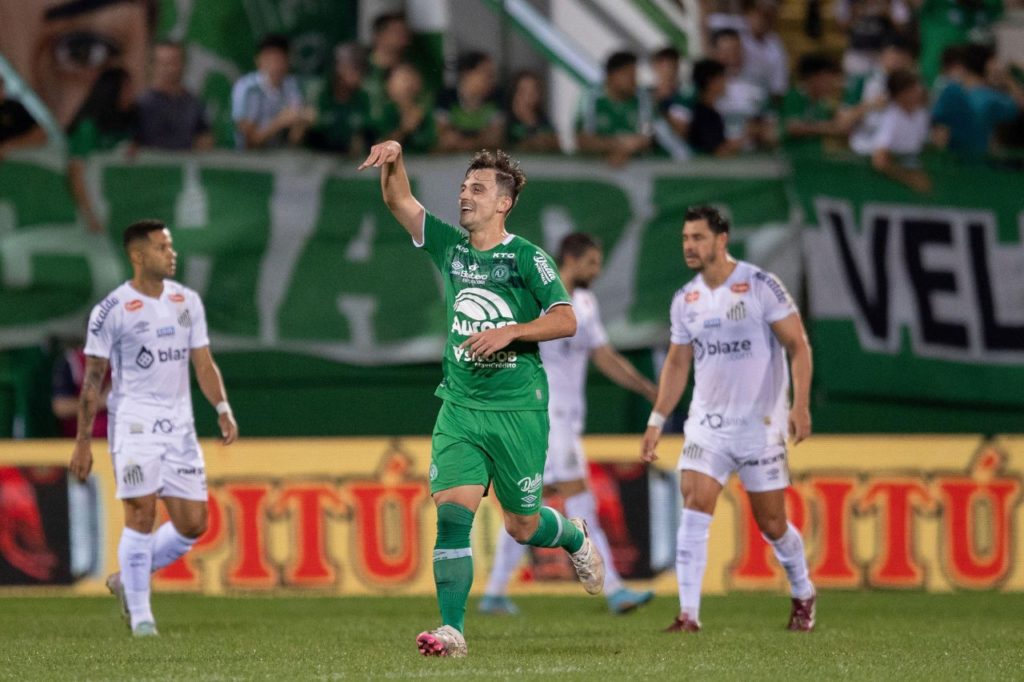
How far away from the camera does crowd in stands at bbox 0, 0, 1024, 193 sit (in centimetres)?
1425

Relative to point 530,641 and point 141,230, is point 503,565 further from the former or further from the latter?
point 141,230

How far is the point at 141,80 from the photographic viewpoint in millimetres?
15734

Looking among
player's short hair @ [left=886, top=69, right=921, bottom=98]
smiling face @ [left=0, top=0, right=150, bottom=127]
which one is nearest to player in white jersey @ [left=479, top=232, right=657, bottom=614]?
player's short hair @ [left=886, top=69, right=921, bottom=98]

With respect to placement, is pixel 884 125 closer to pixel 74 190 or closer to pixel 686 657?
pixel 74 190

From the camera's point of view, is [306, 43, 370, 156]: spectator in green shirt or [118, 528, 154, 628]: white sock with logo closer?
[118, 528, 154, 628]: white sock with logo

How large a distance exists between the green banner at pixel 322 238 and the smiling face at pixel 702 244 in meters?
4.11

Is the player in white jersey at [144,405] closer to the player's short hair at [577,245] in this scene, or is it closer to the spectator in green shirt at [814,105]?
the player's short hair at [577,245]

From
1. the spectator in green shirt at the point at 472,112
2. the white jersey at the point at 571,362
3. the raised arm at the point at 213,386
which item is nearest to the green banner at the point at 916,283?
the spectator in green shirt at the point at 472,112

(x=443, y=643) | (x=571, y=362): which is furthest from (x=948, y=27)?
(x=443, y=643)

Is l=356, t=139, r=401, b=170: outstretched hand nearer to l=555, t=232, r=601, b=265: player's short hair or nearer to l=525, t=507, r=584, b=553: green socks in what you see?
→ l=525, t=507, r=584, b=553: green socks

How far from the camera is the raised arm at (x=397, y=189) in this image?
8023 millimetres

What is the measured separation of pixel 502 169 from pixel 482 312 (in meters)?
0.66

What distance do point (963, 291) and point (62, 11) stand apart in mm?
7808

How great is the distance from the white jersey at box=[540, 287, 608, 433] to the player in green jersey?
11.3ft
